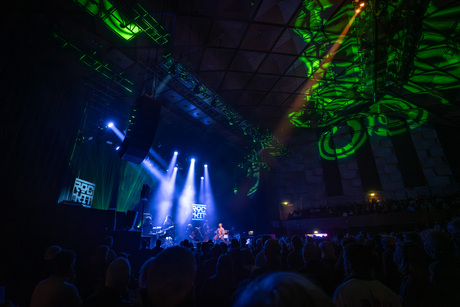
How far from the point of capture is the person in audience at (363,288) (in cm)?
151

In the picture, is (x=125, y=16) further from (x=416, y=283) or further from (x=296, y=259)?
(x=416, y=283)

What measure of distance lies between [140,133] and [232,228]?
1079 cm

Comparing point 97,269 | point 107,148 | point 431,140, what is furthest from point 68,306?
point 431,140

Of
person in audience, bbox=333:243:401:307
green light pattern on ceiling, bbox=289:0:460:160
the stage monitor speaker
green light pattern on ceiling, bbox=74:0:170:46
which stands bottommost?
person in audience, bbox=333:243:401:307

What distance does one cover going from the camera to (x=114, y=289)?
5.84 ft

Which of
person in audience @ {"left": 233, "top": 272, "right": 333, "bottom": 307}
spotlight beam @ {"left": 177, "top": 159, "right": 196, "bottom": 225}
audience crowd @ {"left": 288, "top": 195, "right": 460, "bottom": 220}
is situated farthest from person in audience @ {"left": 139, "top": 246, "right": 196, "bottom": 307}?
spotlight beam @ {"left": 177, "top": 159, "right": 196, "bottom": 225}

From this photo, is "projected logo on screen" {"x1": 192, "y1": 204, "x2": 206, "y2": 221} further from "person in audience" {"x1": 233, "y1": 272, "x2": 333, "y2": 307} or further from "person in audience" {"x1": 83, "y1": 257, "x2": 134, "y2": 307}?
"person in audience" {"x1": 233, "y1": 272, "x2": 333, "y2": 307}

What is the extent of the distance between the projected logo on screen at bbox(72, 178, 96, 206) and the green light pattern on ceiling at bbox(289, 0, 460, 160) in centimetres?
1117

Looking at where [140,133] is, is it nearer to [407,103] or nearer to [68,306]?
[68,306]

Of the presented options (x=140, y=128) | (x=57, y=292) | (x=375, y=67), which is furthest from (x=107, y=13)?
(x=375, y=67)

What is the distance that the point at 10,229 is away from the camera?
4.49 m

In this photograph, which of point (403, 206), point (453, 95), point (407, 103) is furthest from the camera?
point (407, 103)

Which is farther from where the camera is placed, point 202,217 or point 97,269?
point 202,217

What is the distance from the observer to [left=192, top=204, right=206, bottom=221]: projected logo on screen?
48.5ft
